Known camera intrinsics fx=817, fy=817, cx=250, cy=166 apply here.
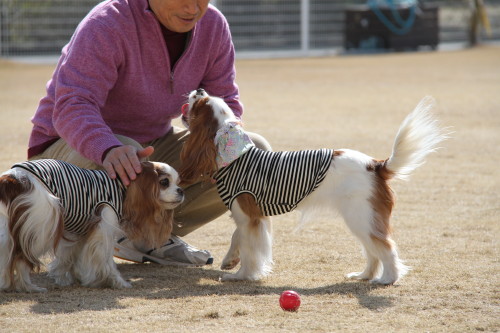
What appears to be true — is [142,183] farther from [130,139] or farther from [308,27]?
[308,27]

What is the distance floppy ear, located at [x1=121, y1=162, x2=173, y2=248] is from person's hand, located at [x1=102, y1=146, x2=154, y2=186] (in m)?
0.04

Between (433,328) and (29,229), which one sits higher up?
(29,229)

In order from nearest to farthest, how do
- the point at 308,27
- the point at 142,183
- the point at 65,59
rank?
the point at 142,183 → the point at 65,59 → the point at 308,27

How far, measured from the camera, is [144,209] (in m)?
3.91

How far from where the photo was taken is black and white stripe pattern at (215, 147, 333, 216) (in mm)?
3959

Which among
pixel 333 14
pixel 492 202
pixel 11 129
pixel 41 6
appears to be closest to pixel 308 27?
pixel 333 14

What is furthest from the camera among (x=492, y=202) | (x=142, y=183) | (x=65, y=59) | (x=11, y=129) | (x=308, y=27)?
(x=308, y=27)

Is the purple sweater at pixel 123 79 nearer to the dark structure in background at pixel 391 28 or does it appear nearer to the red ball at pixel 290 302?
the red ball at pixel 290 302

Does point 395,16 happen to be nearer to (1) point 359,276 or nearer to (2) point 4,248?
(1) point 359,276

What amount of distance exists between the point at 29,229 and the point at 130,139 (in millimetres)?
945

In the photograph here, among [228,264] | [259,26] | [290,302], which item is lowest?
[259,26]

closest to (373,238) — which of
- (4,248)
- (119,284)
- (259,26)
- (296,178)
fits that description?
(296,178)

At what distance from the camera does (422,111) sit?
391 cm

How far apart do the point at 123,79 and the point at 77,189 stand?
86 centimetres
